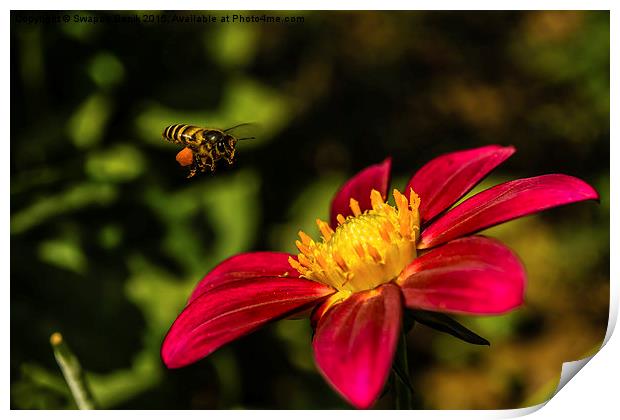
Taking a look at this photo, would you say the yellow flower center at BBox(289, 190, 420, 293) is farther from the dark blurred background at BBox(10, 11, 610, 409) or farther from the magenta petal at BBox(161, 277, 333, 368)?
the dark blurred background at BBox(10, 11, 610, 409)

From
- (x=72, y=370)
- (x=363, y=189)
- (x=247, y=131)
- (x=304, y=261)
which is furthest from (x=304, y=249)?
(x=247, y=131)

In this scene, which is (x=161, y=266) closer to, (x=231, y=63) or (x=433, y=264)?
(x=231, y=63)

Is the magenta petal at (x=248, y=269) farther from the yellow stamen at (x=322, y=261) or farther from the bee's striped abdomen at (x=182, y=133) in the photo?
A: the bee's striped abdomen at (x=182, y=133)

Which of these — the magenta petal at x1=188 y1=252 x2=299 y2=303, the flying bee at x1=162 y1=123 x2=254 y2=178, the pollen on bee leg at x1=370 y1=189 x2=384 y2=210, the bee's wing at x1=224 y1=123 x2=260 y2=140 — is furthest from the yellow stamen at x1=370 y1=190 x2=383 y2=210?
the bee's wing at x1=224 y1=123 x2=260 y2=140

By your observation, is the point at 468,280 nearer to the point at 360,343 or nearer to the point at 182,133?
the point at 360,343

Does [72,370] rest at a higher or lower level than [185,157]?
lower

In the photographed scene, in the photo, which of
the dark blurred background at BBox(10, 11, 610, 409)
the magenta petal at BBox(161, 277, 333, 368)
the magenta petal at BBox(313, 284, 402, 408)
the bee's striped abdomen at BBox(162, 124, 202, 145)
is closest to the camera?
the magenta petal at BBox(313, 284, 402, 408)

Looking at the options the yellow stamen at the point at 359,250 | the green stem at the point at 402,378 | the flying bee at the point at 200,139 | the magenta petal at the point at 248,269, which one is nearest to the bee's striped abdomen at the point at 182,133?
the flying bee at the point at 200,139
